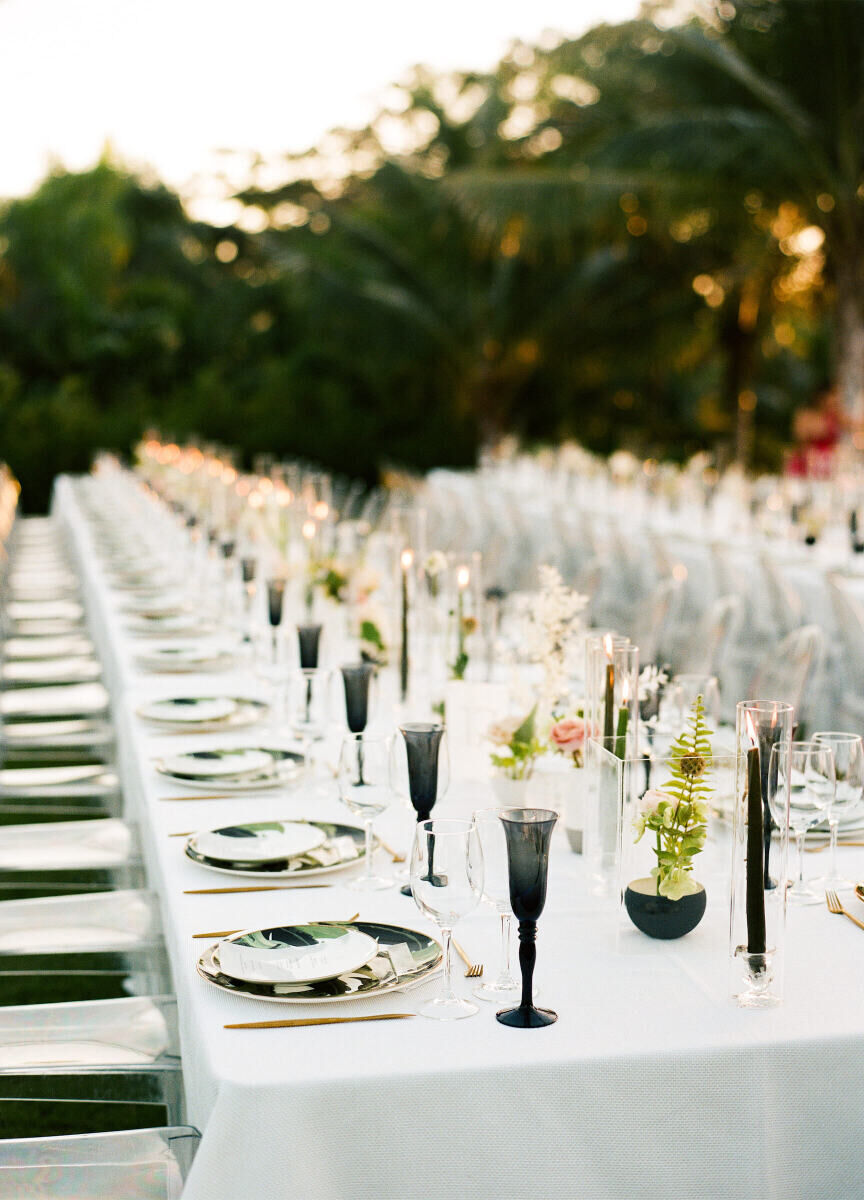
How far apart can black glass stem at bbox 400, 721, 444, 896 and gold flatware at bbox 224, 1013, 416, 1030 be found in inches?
14.6

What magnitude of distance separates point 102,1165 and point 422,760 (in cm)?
69

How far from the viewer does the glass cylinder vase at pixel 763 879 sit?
5.57 ft

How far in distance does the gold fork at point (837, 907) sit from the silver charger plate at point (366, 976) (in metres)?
0.60

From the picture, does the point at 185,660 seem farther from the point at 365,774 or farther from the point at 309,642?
Answer: the point at 365,774

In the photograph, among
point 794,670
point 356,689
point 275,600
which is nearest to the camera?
point 356,689

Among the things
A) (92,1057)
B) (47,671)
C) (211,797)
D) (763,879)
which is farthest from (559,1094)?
(47,671)

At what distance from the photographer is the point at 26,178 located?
71.1 ft

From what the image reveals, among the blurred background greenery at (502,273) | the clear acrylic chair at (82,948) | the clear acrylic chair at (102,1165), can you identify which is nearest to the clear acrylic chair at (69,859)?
the clear acrylic chair at (82,948)

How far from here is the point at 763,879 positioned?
5.47 ft

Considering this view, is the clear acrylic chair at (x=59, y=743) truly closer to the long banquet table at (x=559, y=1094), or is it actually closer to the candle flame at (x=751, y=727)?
the long banquet table at (x=559, y=1094)

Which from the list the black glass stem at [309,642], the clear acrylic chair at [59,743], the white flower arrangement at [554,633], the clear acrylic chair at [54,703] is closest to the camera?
the white flower arrangement at [554,633]

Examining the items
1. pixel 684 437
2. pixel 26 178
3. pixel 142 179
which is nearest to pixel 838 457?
pixel 684 437

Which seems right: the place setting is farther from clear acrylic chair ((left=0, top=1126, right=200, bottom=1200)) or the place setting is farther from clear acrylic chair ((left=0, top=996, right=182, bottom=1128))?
clear acrylic chair ((left=0, top=1126, right=200, bottom=1200))

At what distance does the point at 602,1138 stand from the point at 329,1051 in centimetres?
33
